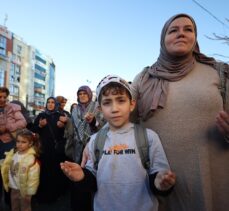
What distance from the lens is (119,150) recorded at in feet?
5.59

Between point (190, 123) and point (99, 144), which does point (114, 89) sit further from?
point (190, 123)

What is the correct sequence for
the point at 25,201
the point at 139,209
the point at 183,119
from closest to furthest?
the point at 139,209 < the point at 183,119 < the point at 25,201

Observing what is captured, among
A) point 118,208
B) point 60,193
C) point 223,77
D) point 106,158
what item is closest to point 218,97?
point 223,77

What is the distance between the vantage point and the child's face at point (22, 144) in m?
3.79

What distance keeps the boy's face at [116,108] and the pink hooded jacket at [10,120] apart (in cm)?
248

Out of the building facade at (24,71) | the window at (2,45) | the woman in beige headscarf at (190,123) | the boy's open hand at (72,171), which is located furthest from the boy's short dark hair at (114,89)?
the window at (2,45)

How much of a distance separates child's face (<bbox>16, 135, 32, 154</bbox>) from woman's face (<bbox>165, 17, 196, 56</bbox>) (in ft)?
8.38

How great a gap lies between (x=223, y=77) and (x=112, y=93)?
0.68 m

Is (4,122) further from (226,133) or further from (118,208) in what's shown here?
(226,133)

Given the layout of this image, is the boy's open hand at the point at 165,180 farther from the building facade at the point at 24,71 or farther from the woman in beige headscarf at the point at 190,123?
the building facade at the point at 24,71

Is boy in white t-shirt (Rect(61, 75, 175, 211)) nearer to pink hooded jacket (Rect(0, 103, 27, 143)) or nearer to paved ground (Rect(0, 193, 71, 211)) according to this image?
pink hooded jacket (Rect(0, 103, 27, 143))

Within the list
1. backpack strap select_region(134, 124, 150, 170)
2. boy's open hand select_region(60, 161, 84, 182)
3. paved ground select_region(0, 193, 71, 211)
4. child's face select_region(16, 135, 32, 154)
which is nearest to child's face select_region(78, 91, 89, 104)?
child's face select_region(16, 135, 32, 154)

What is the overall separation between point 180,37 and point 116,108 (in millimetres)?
580

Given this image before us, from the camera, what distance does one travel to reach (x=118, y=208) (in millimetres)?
1647
